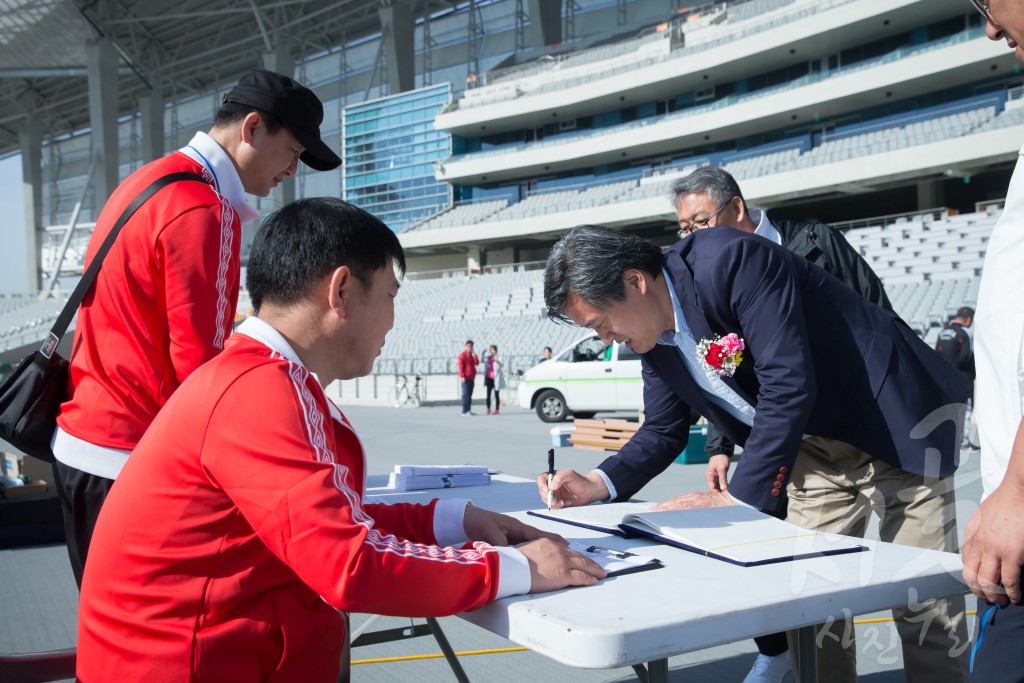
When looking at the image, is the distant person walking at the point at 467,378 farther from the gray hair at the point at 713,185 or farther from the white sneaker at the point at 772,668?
the white sneaker at the point at 772,668

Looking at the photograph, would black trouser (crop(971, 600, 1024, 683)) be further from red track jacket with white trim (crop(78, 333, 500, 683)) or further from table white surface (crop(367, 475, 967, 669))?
red track jacket with white trim (crop(78, 333, 500, 683))

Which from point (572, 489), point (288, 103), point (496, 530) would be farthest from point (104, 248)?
point (572, 489)

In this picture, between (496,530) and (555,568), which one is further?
(496,530)

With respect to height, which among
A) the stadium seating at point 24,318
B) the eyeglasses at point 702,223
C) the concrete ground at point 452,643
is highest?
the stadium seating at point 24,318

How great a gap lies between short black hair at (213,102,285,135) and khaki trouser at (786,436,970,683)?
1.84 metres

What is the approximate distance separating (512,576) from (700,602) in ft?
0.97

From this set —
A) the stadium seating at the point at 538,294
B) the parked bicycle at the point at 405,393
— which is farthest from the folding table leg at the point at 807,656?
the parked bicycle at the point at 405,393

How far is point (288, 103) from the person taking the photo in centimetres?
221

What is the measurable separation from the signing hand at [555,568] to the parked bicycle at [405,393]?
19.6 metres

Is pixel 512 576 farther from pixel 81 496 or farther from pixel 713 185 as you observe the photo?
pixel 713 185

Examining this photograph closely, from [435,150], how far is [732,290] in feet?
136

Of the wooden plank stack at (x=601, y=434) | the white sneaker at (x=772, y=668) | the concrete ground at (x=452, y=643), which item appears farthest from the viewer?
the wooden plank stack at (x=601, y=434)

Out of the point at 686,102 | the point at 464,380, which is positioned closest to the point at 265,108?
the point at 464,380

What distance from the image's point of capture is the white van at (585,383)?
1352 cm
